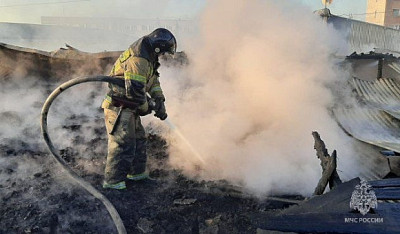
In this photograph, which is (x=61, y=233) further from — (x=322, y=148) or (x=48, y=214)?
(x=322, y=148)

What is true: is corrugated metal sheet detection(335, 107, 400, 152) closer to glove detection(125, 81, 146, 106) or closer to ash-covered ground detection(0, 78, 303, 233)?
ash-covered ground detection(0, 78, 303, 233)

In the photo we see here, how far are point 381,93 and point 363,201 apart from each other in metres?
6.91

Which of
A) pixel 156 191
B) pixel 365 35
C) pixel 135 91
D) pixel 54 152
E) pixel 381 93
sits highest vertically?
pixel 365 35

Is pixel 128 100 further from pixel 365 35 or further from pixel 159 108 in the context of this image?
pixel 365 35

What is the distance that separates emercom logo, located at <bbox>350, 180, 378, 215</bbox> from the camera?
2.06m

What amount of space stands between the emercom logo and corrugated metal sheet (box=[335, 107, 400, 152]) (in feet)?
9.77

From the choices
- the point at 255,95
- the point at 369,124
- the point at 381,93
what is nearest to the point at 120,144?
the point at 255,95

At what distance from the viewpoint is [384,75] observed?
30.5ft

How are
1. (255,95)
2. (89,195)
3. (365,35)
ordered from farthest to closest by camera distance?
(365,35), (255,95), (89,195)

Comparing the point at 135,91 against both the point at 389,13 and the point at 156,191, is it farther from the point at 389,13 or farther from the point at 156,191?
the point at 389,13

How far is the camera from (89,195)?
151 inches

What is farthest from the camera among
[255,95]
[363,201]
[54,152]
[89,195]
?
[255,95]

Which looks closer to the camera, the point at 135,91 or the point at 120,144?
the point at 135,91

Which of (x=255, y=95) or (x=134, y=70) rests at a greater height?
(x=255, y=95)
